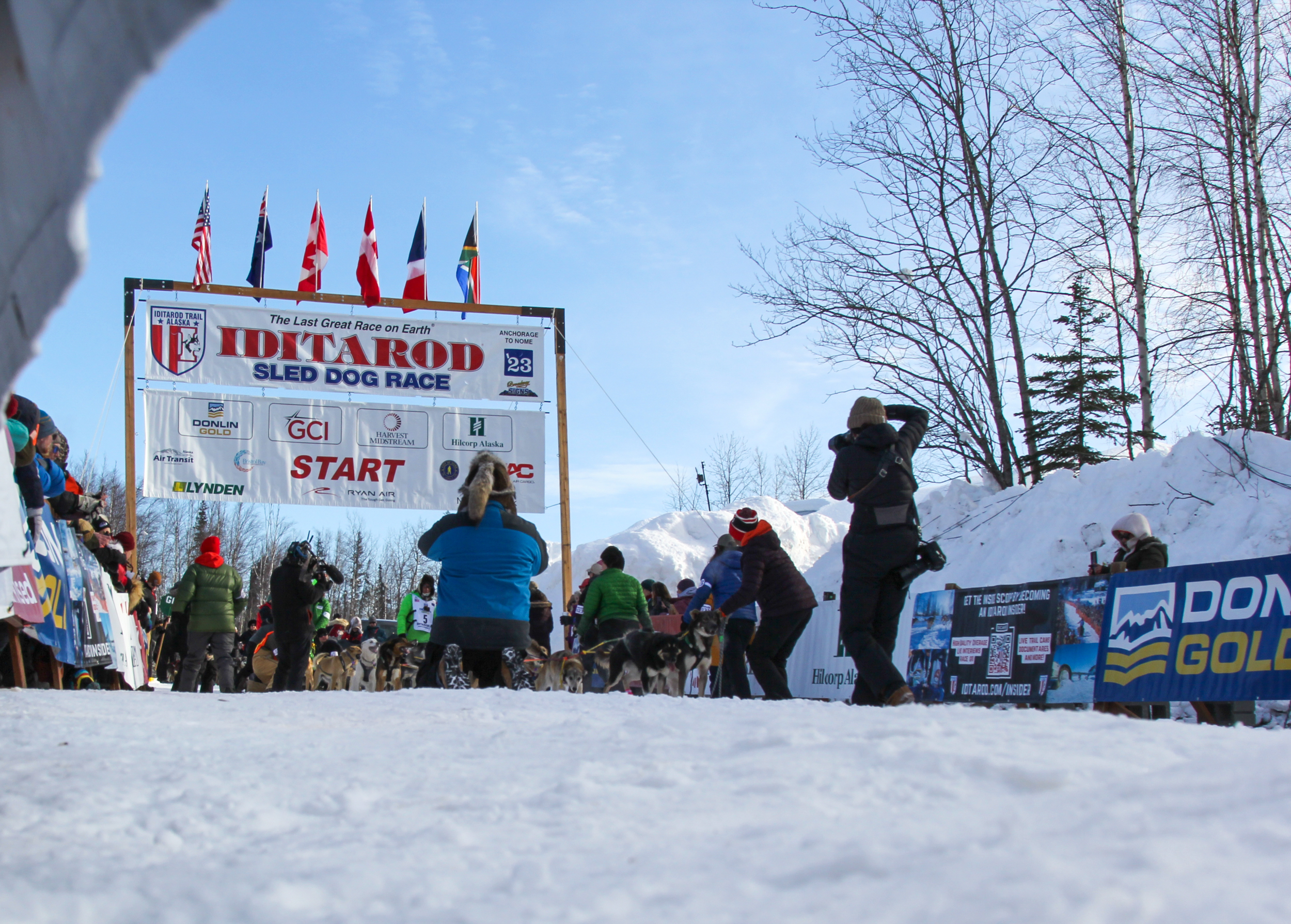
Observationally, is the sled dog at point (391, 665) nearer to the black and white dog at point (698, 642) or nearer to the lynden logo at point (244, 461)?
the lynden logo at point (244, 461)

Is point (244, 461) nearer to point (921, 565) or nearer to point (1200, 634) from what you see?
point (921, 565)

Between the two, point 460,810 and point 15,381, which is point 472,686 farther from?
point 15,381

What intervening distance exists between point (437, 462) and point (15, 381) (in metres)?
14.7

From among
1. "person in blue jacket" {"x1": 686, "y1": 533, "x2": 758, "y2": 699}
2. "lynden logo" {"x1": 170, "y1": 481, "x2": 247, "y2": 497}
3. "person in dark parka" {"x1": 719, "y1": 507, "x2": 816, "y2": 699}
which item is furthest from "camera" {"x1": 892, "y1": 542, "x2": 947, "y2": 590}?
"lynden logo" {"x1": 170, "y1": 481, "x2": 247, "y2": 497}

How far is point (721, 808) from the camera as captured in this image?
2260mm

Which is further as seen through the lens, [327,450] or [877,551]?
[327,450]

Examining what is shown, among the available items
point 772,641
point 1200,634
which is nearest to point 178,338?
point 772,641

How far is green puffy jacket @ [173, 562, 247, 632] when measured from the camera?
10117 millimetres

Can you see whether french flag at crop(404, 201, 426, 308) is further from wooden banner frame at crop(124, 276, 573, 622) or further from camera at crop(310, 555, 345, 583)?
camera at crop(310, 555, 345, 583)

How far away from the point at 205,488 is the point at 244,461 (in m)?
0.68

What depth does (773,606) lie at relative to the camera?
743 cm

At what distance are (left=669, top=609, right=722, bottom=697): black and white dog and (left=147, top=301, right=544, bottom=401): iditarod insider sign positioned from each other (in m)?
7.61

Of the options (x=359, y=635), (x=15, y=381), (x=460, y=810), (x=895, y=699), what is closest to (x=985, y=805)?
(x=460, y=810)

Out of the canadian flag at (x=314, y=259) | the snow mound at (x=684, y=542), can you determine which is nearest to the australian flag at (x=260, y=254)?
the canadian flag at (x=314, y=259)
